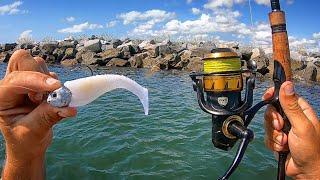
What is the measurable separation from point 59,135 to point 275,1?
744cm

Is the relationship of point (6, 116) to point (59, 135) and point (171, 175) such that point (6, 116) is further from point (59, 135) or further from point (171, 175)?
point (59, 135)

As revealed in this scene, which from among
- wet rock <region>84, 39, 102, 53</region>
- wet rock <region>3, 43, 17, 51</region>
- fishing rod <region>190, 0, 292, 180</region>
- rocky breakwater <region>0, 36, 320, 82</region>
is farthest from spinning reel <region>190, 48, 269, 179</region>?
wet rock <region>3, 43, 17, 51</region>

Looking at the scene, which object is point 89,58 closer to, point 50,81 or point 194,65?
point 194,65

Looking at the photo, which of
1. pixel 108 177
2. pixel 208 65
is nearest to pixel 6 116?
pixel 208 65

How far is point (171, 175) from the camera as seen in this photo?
688cm

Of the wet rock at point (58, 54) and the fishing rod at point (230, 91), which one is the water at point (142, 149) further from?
the wet rock at point (58, 54)

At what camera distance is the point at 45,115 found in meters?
2.00

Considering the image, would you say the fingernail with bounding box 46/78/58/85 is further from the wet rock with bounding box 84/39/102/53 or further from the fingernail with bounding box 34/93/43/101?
the wet rock with bounding box 84/39/102/53

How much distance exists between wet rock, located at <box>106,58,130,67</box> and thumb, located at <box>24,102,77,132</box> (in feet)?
110

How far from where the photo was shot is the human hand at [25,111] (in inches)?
77.7

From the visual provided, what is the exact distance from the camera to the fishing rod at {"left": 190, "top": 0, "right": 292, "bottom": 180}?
9.23 ft

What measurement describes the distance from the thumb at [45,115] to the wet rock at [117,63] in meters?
33.5

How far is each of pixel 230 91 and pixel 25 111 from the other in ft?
4.91

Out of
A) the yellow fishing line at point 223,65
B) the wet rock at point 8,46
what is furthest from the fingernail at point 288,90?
the wet rock at point 8,46
